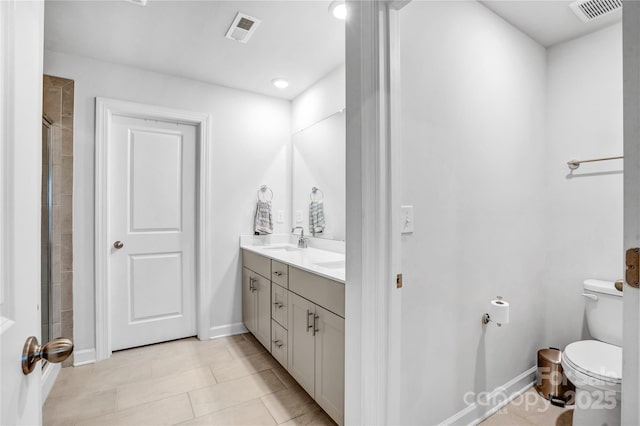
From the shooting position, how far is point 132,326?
2672mm

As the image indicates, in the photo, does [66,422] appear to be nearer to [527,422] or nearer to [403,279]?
[403,279]

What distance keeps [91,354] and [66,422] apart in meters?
0.79

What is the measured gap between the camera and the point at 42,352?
0.54m

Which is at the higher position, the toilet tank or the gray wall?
the gray wall

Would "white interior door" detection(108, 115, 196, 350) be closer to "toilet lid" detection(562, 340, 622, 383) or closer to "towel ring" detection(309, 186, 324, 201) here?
"towel ring" detection(309, 186, 324, 201)

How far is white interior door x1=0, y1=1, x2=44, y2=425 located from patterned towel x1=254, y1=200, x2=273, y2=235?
245 centimetres

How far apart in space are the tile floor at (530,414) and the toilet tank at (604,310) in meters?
0.48

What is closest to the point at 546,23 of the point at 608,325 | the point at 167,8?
the point at 608,325

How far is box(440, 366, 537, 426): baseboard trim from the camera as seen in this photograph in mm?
1592

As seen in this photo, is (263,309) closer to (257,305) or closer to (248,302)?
(257,305)

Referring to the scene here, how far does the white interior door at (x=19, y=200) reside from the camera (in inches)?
18.4

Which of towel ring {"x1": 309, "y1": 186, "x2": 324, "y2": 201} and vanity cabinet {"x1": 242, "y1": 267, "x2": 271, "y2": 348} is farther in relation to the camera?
towel ring {"x1": 309, "y1": 186, "x2": 324, "y2": 201}

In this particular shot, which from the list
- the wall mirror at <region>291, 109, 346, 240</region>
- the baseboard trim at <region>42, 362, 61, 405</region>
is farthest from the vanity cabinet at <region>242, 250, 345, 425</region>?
the baseboard trim at <region>42, 362, 61, 405</region>

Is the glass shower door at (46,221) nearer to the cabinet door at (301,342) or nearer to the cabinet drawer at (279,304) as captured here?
the cabinet drawer at (279,304)
